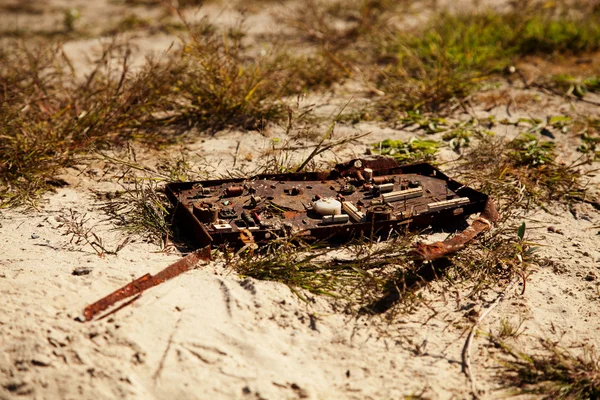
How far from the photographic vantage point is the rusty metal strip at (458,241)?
3.26 meters

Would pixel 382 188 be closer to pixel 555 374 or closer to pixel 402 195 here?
pixel 402 195

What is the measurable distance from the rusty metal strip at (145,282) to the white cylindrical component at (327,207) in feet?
2.20

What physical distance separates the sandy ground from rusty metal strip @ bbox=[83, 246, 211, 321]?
0.12 ft

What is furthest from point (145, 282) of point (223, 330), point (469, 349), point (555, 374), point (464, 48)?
point (464, 48)

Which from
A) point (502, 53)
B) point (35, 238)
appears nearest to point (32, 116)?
point (35, 238)

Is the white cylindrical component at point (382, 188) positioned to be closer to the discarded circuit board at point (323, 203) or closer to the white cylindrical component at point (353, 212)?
the discarded circuit board at point (323, 203)

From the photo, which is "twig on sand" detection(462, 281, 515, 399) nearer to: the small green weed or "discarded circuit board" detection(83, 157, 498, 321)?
the small green weed

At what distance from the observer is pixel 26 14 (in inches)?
314

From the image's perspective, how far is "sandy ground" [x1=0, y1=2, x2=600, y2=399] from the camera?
2.56m

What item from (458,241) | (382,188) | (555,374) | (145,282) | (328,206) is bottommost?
(555,374)

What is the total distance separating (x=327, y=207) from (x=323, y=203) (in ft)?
0.13

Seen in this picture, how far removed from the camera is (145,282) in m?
2.99

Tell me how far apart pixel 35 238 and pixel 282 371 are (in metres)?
1.59

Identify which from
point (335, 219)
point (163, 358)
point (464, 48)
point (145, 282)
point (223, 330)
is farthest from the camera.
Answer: point (464, 48)
